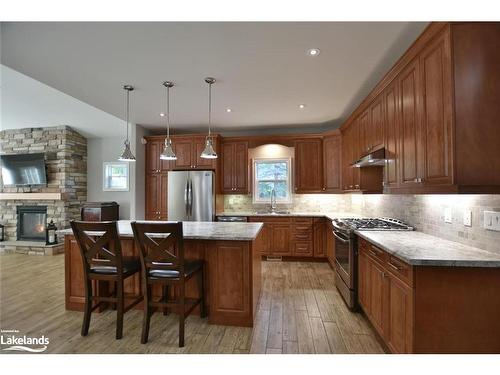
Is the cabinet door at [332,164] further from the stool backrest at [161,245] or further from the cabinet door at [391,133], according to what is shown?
the stool backrest at [161,245]

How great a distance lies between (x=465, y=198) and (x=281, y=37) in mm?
1990

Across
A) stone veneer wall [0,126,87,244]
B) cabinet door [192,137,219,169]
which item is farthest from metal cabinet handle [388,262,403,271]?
stone veneer wall [0,126,87,244]

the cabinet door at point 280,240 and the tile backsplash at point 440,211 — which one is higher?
the tile backsplash at point 440,211

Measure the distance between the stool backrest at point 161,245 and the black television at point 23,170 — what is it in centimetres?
522

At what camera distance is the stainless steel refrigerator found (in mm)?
4414

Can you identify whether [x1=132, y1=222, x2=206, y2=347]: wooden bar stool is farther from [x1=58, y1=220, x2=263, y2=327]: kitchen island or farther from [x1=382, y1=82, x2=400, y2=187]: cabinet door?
[x1=382, y1=82, x2=400, y2=187]: cabinet door

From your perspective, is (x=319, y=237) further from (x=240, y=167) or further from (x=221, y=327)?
(x=221, y=327)

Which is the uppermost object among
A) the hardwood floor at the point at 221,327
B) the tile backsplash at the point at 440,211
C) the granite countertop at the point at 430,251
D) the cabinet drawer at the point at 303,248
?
the tile backsplash at the point at 440,211

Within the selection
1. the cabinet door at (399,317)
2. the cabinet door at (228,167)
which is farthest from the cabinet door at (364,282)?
the cabinet door at (228,167)

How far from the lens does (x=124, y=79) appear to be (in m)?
2.84

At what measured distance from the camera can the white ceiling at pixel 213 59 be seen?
1.94m

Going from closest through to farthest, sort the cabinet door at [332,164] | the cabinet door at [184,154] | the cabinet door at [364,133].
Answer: the cabinet door at [364,133]
the cabinet door at [332,164]
the cabinet door at [184,154]

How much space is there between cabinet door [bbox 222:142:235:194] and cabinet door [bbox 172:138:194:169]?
0.68m
